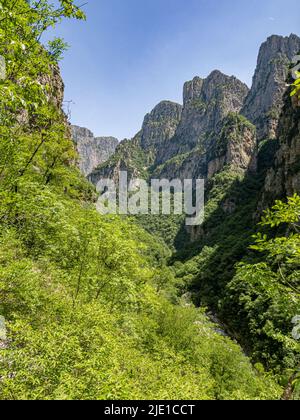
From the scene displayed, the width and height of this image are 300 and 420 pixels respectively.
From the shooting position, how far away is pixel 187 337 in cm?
2420

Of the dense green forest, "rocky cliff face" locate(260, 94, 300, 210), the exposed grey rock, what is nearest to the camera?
the dense green forest

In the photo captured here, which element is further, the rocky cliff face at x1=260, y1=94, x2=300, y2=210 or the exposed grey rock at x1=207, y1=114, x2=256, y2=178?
the exposed grey rock at x1=207, y1=114, x2=256, y2=178

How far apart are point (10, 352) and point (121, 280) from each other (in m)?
7.80

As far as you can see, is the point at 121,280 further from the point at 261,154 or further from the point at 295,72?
the point at 261,154

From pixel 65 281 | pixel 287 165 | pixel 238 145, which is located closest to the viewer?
pixel 65 281

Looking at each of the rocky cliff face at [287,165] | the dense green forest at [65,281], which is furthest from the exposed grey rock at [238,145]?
the dense green forest at [65,281]

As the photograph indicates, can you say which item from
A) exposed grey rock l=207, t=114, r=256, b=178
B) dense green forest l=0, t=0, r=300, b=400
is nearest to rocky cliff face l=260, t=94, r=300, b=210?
dense green forest l=0, t=0, r=300, b=400

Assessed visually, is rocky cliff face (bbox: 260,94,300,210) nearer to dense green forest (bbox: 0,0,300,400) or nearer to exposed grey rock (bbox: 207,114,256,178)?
dense green forest (bbox: 0,0,300,400)

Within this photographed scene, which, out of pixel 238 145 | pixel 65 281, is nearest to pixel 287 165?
pixel 65 281

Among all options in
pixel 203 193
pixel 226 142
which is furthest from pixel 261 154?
pixel 203 193

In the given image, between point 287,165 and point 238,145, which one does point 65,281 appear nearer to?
point 287,165

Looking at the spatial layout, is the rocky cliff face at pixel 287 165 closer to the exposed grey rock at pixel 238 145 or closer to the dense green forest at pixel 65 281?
the dense green forest at pixel 65 281

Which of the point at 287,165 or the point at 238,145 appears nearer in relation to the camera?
the point at 287,165
